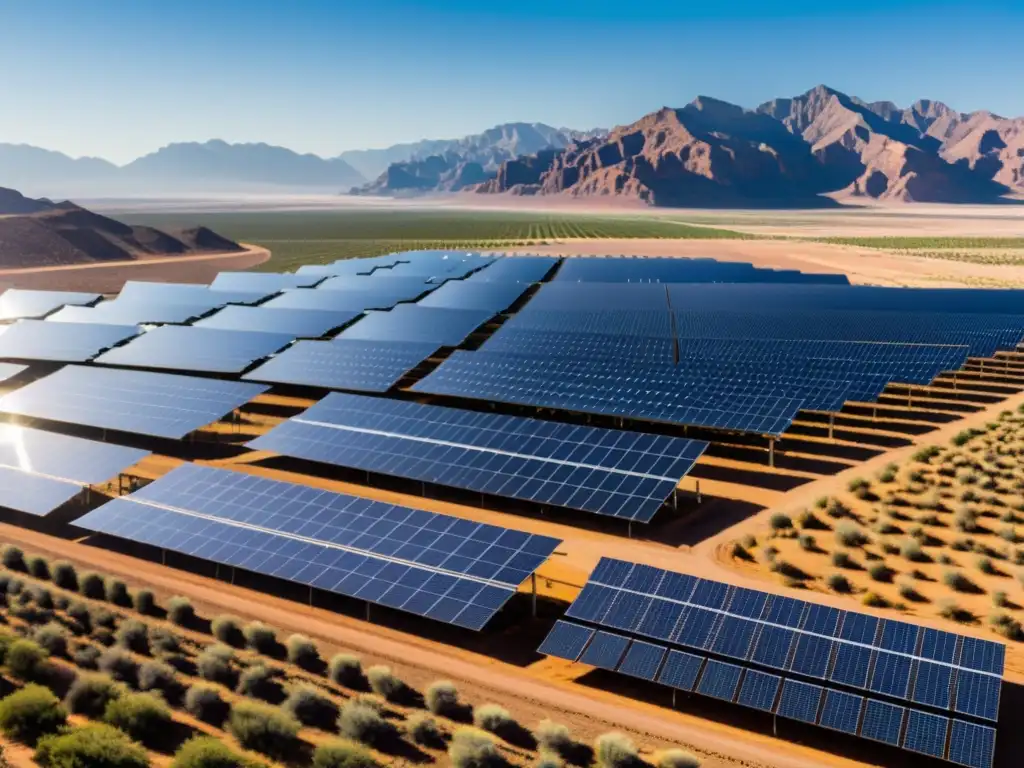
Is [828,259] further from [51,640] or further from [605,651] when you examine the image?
[51,640]

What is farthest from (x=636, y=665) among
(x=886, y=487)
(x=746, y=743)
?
(x=886, y=487)

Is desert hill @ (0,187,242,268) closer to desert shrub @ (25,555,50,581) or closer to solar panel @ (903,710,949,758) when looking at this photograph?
desert shrub @ (25,555,50,581)

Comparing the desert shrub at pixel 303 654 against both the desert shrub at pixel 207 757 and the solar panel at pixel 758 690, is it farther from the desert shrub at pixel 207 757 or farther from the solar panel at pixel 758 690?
the solar panel at pixel 758 690

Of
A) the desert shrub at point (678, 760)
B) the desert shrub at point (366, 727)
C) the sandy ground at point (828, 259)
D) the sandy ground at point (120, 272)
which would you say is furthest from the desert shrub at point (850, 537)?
the sandy ground at point (120, 272)

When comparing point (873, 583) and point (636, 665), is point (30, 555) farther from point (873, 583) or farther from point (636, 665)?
point (873, 583)

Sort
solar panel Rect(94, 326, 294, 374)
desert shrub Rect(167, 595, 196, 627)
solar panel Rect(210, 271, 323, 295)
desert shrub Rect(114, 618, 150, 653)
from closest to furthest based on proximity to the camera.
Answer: desert shrub Rect(114, 618, 150, 653)
desert shrub Rect(167, 595, 196, 627)
solar panel Rect(94, 326, 294, 374)
solar panel Rect(210, 271, 323, 295)

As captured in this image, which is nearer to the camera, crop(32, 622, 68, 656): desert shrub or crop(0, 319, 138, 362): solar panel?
crop(32, 622, 68, 656): desert shrub

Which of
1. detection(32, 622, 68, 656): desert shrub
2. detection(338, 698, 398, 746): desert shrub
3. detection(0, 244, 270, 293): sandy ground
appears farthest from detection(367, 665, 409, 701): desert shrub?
detection(0, 244, 270, 293): sandy ground
